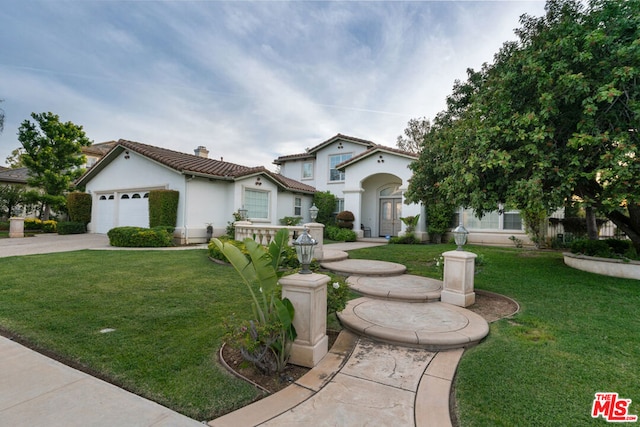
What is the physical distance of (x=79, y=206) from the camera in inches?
725

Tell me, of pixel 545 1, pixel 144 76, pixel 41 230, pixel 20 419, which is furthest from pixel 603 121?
pixel 41 230

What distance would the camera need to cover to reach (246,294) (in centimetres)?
591

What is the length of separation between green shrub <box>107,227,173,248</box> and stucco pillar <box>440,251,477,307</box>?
39.4ft

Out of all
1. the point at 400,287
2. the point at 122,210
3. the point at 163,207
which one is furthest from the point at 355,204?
the point at 122,210

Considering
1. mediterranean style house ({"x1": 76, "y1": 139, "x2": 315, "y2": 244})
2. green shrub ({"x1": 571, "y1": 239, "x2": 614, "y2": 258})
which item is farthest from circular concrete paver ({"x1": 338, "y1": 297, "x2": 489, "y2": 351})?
mediterranean style house ({"x1": 76, "y1": 139, "x2": 315, "y2": 244})

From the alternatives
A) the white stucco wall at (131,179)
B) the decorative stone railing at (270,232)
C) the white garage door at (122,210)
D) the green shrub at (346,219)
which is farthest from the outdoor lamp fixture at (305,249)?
the white garage door at (122,210)

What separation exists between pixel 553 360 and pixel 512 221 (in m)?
14.2

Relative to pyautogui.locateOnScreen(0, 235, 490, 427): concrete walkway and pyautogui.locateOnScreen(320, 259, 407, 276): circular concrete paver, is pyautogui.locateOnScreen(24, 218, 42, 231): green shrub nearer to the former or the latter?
pyautogui.locateOnScreen(320, 259, 407, 276): circular concrete paver

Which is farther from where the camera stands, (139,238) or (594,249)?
(139,238)

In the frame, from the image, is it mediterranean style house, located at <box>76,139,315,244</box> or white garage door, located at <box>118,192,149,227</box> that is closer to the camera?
mediterranean style house, located at <box>76,139,315,244</box>

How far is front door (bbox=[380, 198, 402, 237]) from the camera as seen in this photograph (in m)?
18.9

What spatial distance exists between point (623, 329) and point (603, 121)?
3.98m

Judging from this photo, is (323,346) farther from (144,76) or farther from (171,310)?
(144,76)

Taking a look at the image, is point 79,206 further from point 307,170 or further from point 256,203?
point 307,170
